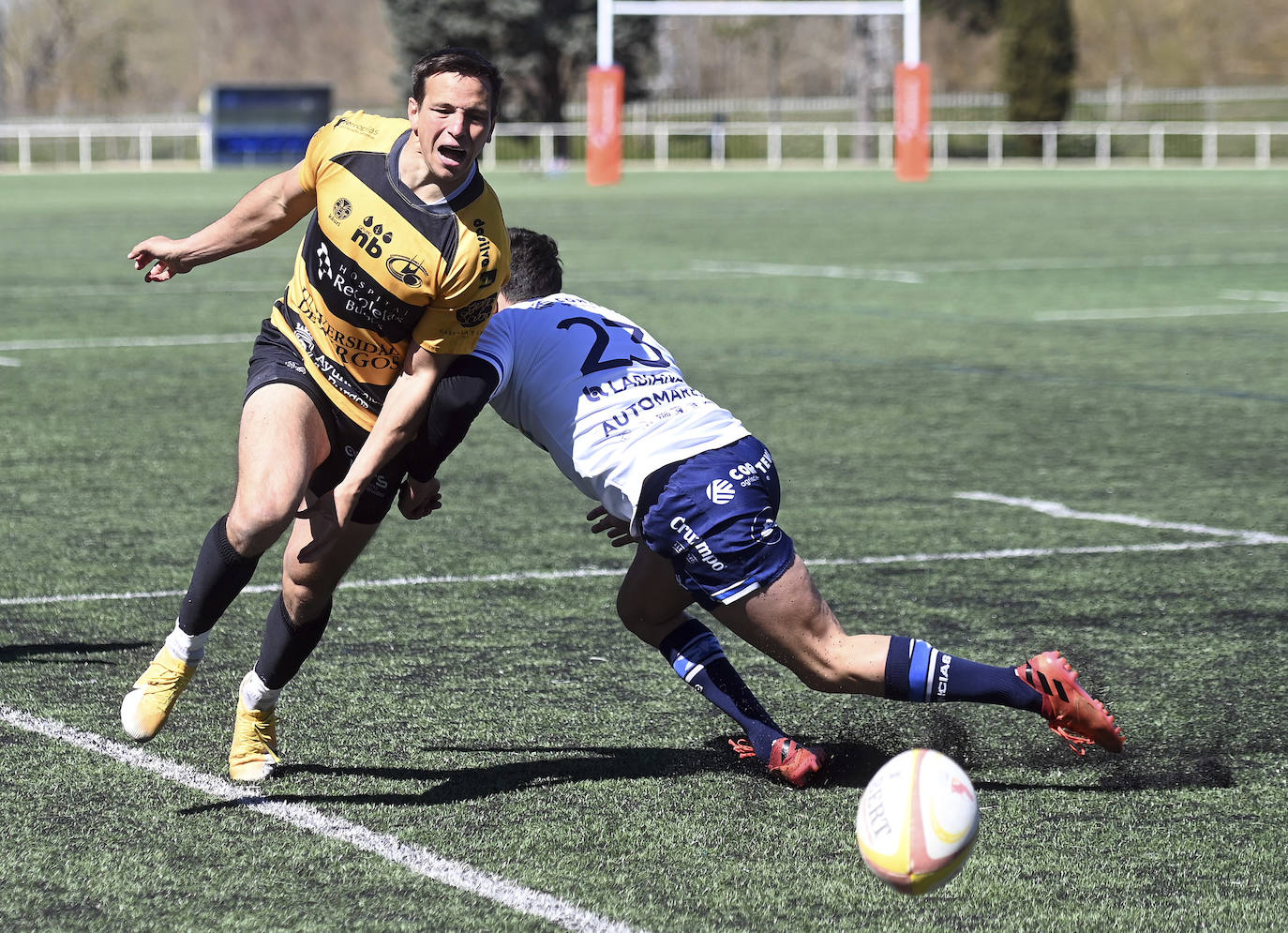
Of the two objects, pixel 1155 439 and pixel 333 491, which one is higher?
pixel 333 491

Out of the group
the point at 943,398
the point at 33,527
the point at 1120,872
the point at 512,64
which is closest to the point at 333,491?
the point at 1120,872

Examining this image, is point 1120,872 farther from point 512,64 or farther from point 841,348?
point 512,64


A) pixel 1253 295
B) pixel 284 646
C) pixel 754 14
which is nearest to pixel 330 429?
pixel 284 646

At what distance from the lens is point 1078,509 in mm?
9234

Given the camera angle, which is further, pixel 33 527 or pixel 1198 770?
pixel 33 527

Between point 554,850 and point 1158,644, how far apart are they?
284cm

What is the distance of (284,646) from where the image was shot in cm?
520

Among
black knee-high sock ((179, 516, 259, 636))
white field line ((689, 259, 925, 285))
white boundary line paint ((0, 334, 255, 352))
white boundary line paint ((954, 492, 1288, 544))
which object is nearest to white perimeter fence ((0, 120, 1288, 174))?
white field line ((689, 259, 925, 285))

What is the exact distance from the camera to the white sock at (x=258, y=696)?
5.21 meters

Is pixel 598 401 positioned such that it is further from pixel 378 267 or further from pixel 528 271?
pixel 378 267

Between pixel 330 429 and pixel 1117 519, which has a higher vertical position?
pixel 330 429

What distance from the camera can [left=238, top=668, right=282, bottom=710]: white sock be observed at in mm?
5215

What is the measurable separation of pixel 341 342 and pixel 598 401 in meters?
0.66

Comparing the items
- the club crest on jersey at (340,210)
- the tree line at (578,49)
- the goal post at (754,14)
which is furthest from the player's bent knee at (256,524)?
the tree line at (578,49)
